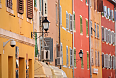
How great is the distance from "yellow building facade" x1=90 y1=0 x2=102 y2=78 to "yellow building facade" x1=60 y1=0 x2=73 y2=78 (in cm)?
750

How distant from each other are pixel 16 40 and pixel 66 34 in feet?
45.6

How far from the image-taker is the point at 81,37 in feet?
109

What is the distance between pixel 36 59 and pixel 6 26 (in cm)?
640

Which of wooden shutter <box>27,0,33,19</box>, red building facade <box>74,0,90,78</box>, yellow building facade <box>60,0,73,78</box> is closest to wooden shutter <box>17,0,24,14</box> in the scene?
wooden shutter <box>27,0,33,19</box>

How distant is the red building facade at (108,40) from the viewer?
4234 centimetres

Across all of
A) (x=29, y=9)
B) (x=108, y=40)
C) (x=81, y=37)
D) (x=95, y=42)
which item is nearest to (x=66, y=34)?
(x=81, y=37)

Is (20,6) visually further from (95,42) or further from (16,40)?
(95,42)

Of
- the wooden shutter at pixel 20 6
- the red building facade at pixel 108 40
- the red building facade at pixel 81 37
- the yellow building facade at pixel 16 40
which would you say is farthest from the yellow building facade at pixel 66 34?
the red building facade at pixel 108 40

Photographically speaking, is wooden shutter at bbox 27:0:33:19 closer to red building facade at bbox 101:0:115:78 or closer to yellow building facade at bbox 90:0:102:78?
yellow building facade at bbox 90:0:102:78

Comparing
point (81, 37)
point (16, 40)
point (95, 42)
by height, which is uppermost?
point (81, 37)

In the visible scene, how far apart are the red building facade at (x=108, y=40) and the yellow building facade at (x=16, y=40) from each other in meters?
26.1

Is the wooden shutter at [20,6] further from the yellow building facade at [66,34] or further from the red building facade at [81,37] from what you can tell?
the red building facade at [81,37]

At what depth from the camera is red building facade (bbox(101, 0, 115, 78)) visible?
42344 millimetres

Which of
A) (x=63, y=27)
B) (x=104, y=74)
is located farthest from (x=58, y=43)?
(x=104, y=74)
